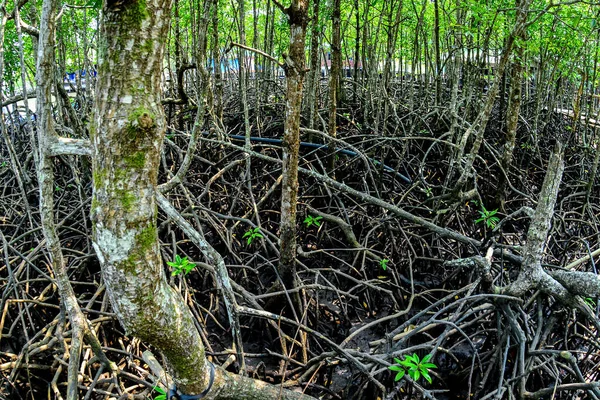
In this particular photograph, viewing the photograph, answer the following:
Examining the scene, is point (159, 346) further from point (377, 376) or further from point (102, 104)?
point (377, 376)

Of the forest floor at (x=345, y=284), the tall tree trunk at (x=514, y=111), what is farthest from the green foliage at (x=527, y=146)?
the tall tree trunk at (x=514, y=111)

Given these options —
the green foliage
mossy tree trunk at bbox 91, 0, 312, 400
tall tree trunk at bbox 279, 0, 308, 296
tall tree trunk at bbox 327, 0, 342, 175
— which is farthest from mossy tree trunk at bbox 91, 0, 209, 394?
the green foliage

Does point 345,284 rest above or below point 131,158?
below

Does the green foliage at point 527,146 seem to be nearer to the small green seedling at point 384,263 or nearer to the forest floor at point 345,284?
the forest floor at point 345,284

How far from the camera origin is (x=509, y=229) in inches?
165

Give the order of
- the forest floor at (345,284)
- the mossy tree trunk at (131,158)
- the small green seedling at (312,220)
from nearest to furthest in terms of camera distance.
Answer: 1. the mossy tree trunk at (131,158)
2. the forest floor at (345,284)
3. the small green seedling at (312,220)

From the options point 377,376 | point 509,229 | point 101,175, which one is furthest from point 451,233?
point 101,175

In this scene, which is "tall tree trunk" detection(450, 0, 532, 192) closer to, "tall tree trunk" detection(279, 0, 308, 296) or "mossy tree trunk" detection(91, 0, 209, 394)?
"tall tree trunk" detection(279, 0, 308, 296)

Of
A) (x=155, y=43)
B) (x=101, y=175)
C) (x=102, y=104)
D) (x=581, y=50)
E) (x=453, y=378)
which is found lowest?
(x=453, y=378)

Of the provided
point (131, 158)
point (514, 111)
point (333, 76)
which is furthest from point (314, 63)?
point (131, 158)

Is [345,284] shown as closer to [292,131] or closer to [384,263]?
[384,263]

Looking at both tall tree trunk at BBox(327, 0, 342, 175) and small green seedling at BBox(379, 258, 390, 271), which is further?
tall tree trunk at BBox(327, 0, 342, 175)

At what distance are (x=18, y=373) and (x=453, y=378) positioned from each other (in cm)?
215

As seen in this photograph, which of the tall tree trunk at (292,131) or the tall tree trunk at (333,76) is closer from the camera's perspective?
the tall tree trunk at (292,131)
